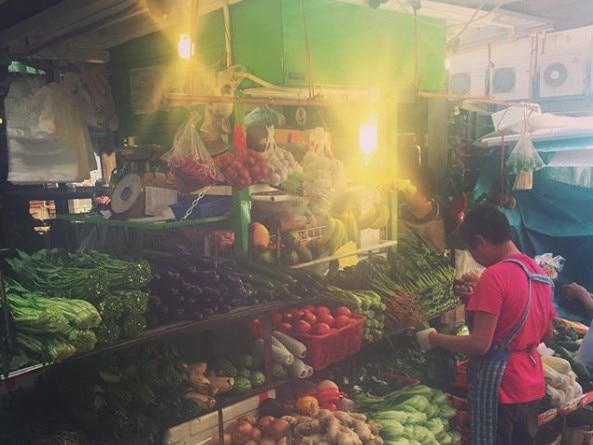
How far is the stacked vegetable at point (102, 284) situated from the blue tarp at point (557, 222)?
467 centimetres

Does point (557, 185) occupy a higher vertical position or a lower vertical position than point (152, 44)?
lower

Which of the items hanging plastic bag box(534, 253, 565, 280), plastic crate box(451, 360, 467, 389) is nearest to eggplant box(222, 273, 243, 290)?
plastic crate box(451, 360, 467, 389)

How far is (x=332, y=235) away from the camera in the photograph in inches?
183

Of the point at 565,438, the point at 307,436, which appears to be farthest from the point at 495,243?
the point at 565,438

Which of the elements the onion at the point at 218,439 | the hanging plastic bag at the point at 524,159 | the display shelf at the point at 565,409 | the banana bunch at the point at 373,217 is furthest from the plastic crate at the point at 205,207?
the hanging plastic bag at the point at 524,159

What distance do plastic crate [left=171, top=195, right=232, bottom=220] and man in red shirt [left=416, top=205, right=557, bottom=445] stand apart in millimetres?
1843

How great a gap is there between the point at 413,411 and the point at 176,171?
2734mm

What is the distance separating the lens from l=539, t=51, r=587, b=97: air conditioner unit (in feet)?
28.8

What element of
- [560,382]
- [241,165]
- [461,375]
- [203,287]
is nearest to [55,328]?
[203,287]

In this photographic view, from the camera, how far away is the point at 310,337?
13.3 feet

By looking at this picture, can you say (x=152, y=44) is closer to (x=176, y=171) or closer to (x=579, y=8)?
(x=176, y=171)

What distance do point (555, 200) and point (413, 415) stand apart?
3.90m

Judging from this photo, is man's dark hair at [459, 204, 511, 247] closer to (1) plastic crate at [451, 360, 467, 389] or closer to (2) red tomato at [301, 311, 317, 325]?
(2) red tomato at [301, 311, 317, 325]

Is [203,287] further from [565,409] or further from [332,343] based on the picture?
[565,409]
